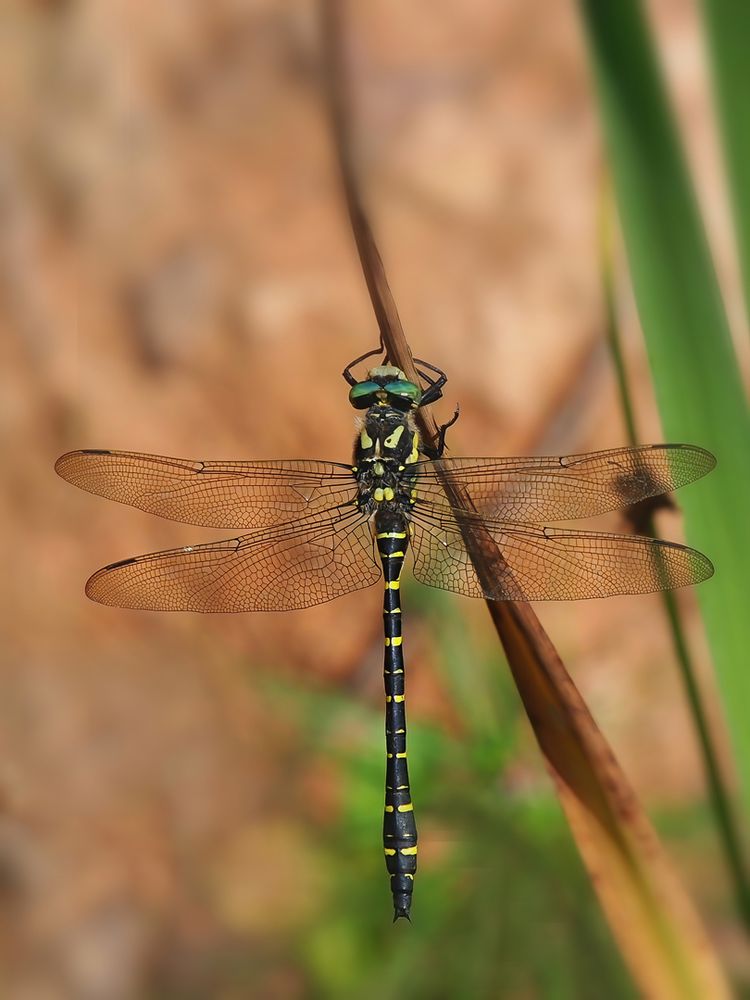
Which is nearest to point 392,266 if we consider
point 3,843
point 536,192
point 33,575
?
point 536,192

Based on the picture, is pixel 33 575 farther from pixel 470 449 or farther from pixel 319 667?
pixel 470 449

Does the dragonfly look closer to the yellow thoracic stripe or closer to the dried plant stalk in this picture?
the yellow thoracic stripe

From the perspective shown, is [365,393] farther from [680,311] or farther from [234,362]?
[234,362]

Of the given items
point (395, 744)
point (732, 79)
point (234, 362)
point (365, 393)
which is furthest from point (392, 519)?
point (234, 362)

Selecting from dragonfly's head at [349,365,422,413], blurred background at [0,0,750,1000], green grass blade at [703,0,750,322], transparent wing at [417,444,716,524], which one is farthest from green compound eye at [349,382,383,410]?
blurred background at [0,0,750,1000]

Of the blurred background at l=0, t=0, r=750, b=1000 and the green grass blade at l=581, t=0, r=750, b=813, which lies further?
the blurred background at l=0, t=0, r=750, b=1000
